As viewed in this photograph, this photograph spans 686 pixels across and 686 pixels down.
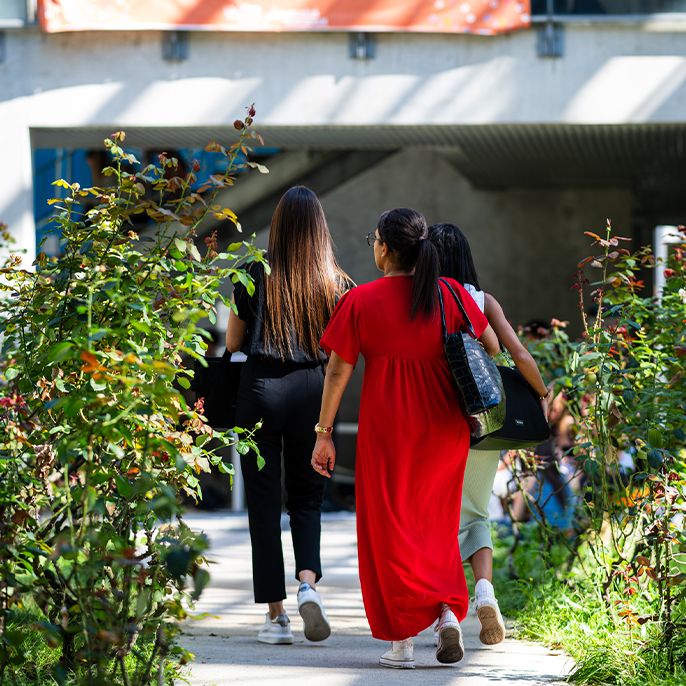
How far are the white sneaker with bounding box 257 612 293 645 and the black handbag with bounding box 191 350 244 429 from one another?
2.56 ft

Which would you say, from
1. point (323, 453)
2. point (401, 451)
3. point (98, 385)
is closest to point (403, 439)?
point (401, 451)

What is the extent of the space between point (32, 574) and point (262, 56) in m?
7.42

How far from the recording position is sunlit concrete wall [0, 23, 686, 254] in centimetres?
1006

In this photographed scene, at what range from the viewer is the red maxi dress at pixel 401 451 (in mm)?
4293

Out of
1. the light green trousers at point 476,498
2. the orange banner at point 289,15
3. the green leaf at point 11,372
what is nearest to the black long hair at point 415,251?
the light green trousers at point 476,498

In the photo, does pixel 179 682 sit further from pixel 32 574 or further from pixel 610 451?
pixel 610 451

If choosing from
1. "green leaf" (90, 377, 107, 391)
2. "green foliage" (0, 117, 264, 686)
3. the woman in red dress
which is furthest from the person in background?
"green leaf" (90, 377, 107, 391)

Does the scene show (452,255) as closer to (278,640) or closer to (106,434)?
(278,640)

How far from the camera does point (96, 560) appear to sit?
2904 millimetres

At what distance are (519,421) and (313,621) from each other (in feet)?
3.48

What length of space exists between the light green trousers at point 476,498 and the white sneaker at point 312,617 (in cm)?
61

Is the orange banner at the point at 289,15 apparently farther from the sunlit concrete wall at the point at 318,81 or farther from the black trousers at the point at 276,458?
the black trousers at the point at 276,458

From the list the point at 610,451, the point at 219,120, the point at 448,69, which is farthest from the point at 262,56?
the point at 610,451

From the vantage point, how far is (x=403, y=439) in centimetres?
431
